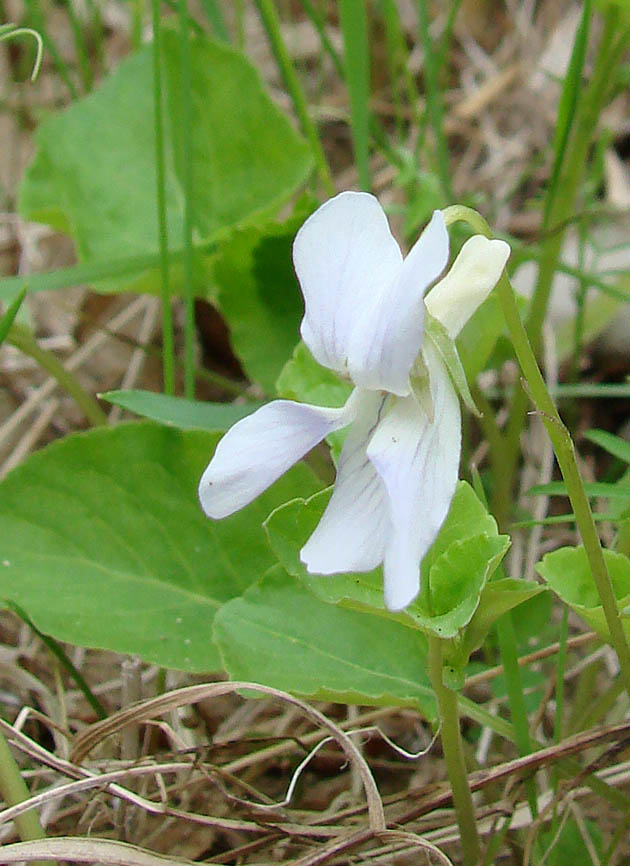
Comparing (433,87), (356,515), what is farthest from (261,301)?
(356,515)

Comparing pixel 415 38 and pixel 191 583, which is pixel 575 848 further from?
pixel 415 38

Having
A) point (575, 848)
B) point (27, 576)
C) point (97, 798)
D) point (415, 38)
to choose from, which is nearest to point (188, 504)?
point (27, 576)

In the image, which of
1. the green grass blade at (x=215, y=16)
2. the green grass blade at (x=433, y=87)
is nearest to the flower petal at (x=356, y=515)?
the green grass blade at (x=433, y=87)

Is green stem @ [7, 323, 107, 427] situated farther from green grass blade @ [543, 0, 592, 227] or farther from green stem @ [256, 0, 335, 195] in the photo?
green grass blade @ [543, 0, 592, 227]

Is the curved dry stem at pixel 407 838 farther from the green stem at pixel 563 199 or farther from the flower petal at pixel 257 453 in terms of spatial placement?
the green stem at pixel 563 199

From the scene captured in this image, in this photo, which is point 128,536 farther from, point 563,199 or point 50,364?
point 563,199
